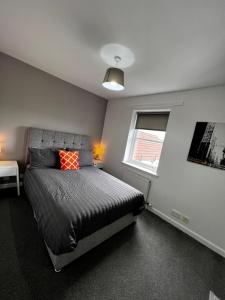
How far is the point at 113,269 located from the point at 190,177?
5.47 ft

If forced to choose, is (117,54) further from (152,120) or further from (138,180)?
(138,180)

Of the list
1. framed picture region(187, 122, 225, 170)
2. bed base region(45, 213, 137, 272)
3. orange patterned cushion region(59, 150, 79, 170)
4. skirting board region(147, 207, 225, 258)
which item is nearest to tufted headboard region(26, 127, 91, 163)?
orange patterned cushion region(59, 150, 79, 170)

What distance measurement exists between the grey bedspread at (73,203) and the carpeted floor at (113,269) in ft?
0.94

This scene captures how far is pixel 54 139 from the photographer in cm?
294

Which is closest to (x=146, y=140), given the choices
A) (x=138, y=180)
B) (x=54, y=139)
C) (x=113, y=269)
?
(x=138, y=180)

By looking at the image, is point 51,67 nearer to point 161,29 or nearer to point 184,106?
point 161,29

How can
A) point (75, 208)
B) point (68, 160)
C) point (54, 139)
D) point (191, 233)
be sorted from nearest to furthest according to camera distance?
point (75, 208), point (191, 233), point (68, 160), point (54, 139)

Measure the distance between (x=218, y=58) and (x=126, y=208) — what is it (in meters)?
2.01

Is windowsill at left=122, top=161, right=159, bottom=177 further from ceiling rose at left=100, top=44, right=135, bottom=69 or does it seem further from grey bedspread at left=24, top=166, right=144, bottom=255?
ceiling rose at left=100, top=44, right=135, bottom=69

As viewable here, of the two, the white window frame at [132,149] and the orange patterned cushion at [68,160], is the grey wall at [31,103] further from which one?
the white window frame at [132,149]

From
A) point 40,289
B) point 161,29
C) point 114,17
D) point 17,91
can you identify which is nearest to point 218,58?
point 161,29

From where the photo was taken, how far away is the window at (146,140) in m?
2.85

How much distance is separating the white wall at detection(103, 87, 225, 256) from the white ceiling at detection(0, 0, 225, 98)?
29cm

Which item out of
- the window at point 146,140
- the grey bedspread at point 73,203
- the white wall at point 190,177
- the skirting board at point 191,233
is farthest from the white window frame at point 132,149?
the grey bedspread at point 73,203
